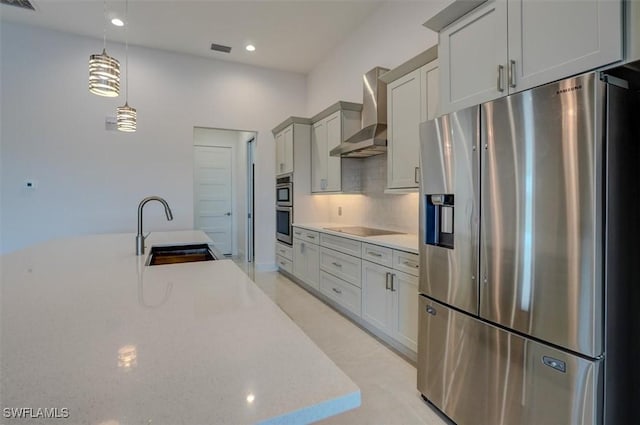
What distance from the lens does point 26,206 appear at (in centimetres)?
418

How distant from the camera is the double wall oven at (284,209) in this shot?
15.8ft

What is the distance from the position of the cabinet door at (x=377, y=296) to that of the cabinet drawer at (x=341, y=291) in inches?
5.8

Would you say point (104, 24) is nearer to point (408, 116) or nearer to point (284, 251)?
point (284, 251)

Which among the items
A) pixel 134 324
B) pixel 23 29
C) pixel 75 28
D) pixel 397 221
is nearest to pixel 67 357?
pixel 134 324

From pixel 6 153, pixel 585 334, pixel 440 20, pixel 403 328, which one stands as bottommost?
pixel 403 328

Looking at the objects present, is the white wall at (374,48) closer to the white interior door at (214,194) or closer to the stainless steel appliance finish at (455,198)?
the stainless steel appliance finish at (455,198)

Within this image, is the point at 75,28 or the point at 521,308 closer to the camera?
the point at 521,308

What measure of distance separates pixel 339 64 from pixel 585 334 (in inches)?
172

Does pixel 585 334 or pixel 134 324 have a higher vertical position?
pixel 134 324

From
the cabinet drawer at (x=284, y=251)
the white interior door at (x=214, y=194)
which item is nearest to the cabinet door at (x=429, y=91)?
the cabinet drawer at (x=284, y=251)

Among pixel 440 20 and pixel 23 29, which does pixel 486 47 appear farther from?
pixel 23 29

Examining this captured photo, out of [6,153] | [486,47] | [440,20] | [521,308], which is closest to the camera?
[521,308]

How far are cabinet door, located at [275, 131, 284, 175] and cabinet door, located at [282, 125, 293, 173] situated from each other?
0.07 metres

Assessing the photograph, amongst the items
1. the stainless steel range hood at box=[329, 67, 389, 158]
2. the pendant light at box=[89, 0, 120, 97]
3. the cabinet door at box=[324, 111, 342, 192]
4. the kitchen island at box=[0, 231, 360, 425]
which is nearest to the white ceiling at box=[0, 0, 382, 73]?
the stainless steel range hood at box=[329, 67, 389, 158]
